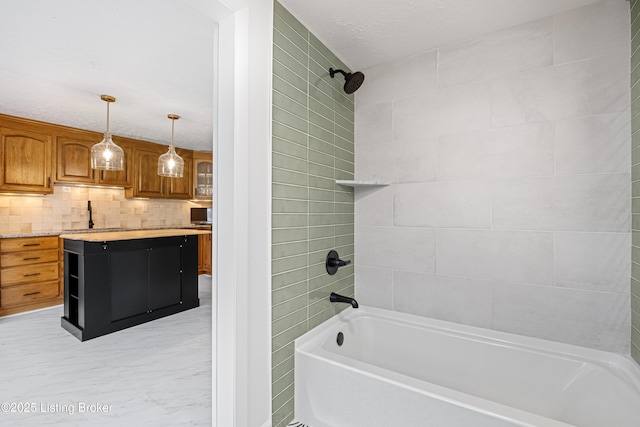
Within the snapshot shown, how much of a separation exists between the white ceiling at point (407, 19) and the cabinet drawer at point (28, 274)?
4444mm

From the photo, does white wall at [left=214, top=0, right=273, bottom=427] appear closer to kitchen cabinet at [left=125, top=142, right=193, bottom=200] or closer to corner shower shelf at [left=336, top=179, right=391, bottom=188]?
corner shower shelf at [left=336, top=179, right=391, bottom=188]

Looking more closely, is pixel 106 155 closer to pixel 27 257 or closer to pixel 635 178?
pixel 27 257

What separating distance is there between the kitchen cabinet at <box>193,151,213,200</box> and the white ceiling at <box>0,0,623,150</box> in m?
2.74

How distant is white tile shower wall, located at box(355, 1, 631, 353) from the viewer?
1613 mm

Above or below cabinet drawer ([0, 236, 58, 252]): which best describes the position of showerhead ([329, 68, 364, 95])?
above

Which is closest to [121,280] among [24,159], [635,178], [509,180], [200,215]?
[24,159]

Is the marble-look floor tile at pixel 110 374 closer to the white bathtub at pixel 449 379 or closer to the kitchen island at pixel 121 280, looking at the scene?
the kitchen island at pixel 121 280

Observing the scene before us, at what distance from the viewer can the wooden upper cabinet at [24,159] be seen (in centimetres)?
375

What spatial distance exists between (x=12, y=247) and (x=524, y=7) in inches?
214

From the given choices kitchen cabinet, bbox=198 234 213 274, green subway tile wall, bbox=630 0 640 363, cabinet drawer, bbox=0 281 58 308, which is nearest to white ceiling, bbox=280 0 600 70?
green subway tile wall, bbox=630 0 640 363

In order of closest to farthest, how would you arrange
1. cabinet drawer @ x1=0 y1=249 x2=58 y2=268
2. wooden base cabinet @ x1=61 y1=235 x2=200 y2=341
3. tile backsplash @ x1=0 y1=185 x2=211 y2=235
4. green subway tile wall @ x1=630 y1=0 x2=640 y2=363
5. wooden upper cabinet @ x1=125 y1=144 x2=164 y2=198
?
green subway tile wall @ x1=630 y1=0 x2=640 y2=363 < wooden base cabinet @ x1=61 y1=235 x2=200 y2=341 < cabinet drawer @ x1=0 y1=249 x2=58 y2=268 < tile backsplash @ x1=0 y1=185 x2=211 y2=235 < wooden upper cabinet @ x1=125 y1=144 x2=164 y2=198

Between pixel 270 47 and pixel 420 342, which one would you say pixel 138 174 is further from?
pixel 420 342

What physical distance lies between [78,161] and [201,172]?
78.7 inches

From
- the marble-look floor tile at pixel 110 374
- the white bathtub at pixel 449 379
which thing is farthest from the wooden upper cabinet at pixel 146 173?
the white bathtub at pixel 449 379
